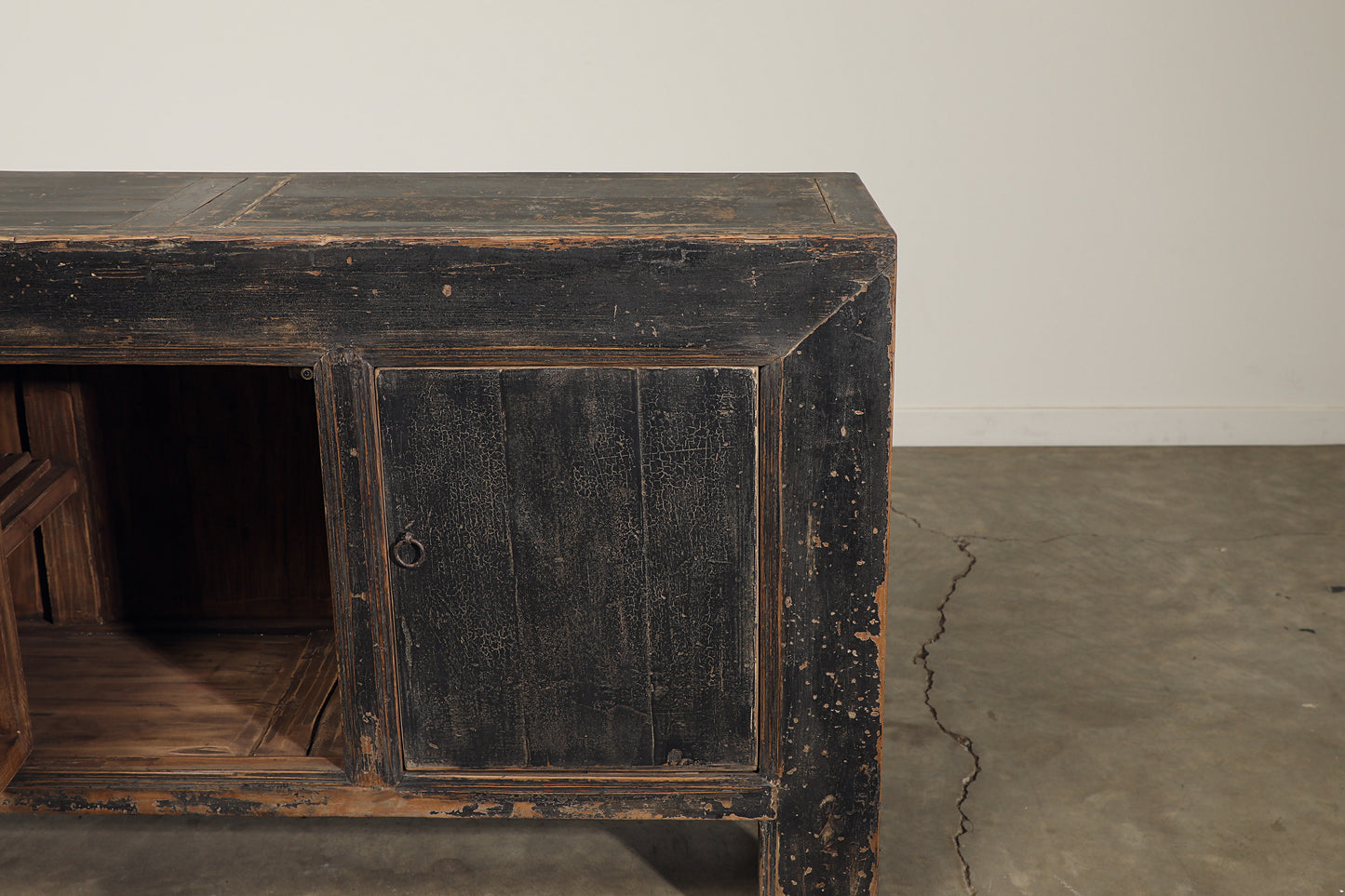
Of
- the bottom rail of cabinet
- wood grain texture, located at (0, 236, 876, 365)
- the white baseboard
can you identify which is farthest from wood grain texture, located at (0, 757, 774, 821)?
the white baseboard

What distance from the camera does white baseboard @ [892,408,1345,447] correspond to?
406 centimetres

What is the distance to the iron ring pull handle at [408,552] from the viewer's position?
1.66m

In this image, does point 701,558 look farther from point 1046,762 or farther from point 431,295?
point 1046,762

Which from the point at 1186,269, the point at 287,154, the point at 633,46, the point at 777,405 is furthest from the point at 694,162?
the point at 777,405

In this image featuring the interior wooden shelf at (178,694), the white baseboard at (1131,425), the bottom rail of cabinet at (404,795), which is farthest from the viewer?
the white baseboard at (1131,425)

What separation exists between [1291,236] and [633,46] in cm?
218

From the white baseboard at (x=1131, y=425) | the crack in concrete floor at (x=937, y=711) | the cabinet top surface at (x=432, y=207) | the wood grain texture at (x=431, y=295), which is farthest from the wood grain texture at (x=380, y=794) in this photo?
the white baseboard at (x=1131, y=425)

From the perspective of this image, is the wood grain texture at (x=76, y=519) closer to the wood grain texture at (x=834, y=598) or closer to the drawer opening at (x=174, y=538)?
the drawer opening at (x=174, y=538)

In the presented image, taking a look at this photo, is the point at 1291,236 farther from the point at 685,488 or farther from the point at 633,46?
the point at 685,488

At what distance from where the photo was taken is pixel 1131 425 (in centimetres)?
407

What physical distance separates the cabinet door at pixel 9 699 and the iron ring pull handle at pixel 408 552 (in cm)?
50

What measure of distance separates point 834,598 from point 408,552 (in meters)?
0.59

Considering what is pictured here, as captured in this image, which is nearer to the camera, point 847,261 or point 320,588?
point 847,261

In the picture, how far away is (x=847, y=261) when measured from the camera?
154 centimetres
